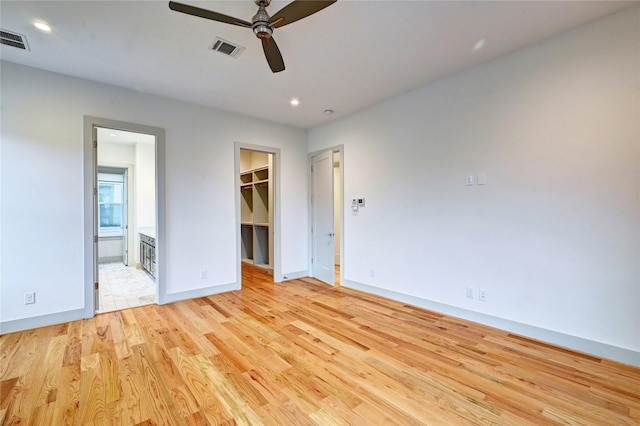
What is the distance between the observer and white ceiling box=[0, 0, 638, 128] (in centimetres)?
216

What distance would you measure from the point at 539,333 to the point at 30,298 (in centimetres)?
528

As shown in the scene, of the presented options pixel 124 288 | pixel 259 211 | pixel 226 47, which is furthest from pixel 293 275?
pixel 226 47

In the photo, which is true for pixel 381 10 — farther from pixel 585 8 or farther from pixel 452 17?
pixel 585 8

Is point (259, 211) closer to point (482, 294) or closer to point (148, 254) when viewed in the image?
point (148, 254)

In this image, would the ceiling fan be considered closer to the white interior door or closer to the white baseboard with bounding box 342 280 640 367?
the white interior door

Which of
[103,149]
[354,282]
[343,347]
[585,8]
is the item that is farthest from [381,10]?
[103,149]

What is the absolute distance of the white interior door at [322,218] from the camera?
481 centimetres

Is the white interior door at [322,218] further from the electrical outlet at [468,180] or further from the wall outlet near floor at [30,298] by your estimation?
the wall outlet near floor at [30,298]

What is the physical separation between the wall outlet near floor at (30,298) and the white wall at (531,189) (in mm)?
4208

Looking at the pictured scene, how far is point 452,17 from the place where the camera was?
2266 millimetres

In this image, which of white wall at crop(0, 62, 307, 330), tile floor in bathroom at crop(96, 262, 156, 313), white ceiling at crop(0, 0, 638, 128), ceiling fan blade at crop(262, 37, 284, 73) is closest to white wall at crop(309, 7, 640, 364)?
white ceiling at crop(0, 0, 638, 128)

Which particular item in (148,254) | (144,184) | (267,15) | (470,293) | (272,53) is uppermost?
(267,15)

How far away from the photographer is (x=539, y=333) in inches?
104

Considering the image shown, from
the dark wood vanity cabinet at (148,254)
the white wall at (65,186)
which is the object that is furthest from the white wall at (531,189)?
the dark wood vanity cabinet at (148,254)
